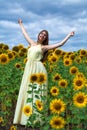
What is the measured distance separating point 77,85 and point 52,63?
17.2 feet

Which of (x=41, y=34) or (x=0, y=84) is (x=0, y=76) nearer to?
(x=0, y=84)

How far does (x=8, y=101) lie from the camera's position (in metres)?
9.77

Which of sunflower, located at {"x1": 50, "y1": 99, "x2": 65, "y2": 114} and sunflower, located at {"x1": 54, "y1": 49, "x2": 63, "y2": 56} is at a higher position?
sunflower, located at {"x1": 50, "y1": 99, "x2": 65, "y2": 114}

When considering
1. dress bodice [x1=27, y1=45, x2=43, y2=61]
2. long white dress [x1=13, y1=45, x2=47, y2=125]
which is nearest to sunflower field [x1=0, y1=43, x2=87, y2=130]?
long white dress [x1=13, y1=45, x2=47, y2=125]

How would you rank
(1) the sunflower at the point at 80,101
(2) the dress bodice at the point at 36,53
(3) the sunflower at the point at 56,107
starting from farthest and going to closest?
(2) the dress bodice at the point at 36,53
(1) the sunflower at the point at 80,101
(3) the sunflower at the point at 56,107

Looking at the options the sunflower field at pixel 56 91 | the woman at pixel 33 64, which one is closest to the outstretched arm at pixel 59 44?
the woman at pixel 33 64

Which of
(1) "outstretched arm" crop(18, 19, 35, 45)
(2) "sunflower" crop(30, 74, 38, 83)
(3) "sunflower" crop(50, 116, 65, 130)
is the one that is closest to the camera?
(3) "sunflower" crop(50, 116, 65, 130)

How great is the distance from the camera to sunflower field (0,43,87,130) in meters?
6.36

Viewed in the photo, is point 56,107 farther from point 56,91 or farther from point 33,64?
point 33,64

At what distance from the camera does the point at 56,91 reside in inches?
313

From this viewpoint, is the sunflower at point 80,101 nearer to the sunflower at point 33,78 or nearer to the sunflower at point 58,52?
the sunflower at point 33,78

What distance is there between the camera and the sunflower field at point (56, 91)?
6.36 m

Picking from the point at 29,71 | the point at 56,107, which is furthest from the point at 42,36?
the point at 56,107

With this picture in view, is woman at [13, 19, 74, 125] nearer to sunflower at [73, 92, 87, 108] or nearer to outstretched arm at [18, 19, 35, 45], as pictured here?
outstretched arm at [18, 19, 35, 45]
